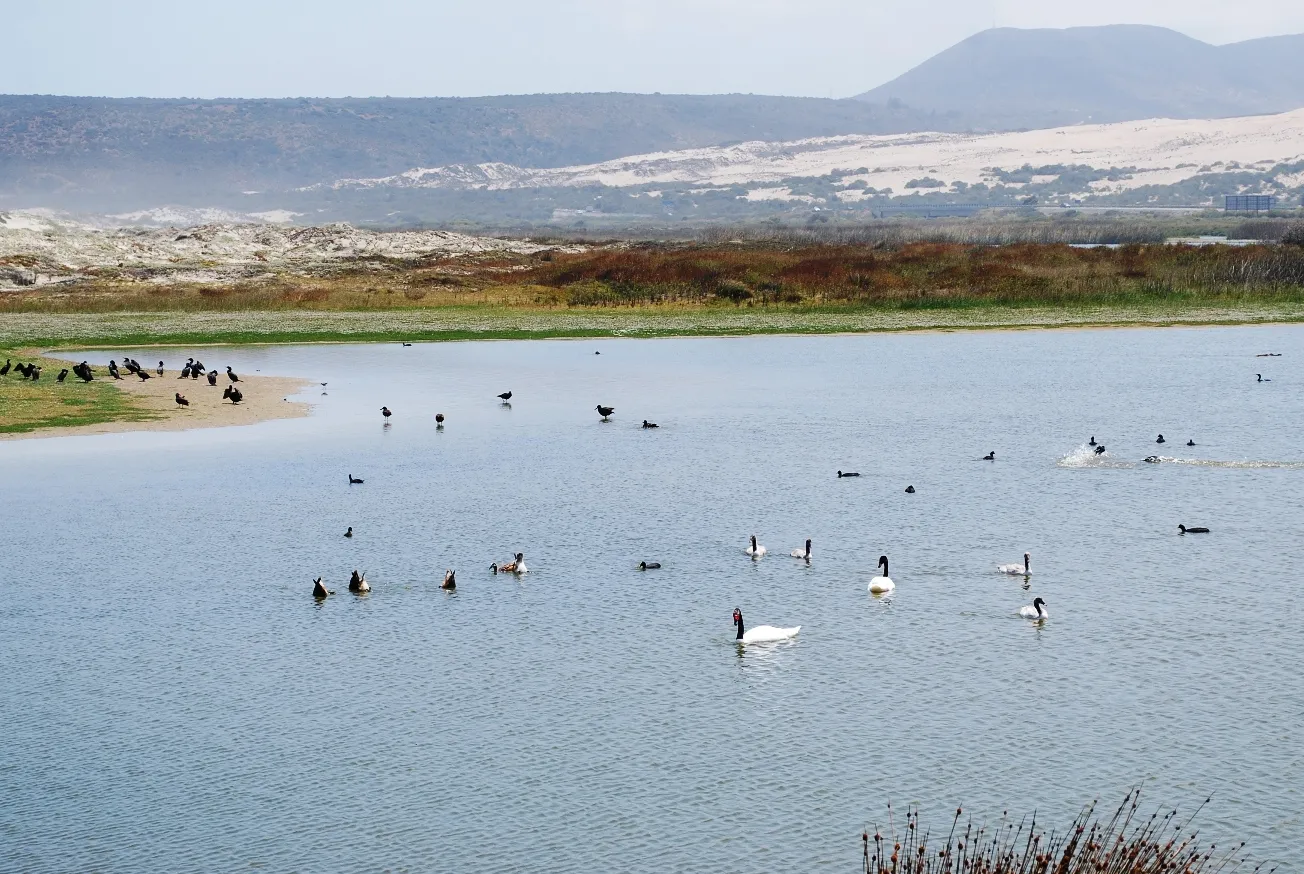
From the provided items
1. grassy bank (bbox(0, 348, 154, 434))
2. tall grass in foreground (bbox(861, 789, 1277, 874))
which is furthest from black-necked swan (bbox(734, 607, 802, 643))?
grassy bank (bbox(0, 348, 154, 434))

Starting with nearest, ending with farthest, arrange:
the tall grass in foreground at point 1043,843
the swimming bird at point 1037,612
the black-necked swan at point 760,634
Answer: the tall grass in foreground at point 1043,843, the black-necked swan at point 760,634, the swimming bird at point 1037,612

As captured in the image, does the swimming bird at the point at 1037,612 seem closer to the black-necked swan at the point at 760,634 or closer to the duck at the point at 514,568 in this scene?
the black-necked swan at the point at 760,634

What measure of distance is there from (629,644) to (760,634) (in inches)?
73.9

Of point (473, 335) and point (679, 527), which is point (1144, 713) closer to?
point (679, 527)

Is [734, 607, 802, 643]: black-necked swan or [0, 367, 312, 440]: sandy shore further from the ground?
[0, 367, 312, 440]: sandy shore

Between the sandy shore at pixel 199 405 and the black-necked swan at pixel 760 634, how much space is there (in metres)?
27.5

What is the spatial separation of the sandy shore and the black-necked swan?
90.2ft

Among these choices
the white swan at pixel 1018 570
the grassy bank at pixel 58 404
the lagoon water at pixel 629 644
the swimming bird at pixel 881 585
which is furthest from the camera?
the grassy bank at pixel 58 404

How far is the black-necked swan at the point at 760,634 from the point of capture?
21.9 m

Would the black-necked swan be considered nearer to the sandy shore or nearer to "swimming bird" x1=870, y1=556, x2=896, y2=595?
"swimming bird" x1=870, y1=556, x2=896, y2=595

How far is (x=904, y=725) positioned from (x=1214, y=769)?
3.55 metres

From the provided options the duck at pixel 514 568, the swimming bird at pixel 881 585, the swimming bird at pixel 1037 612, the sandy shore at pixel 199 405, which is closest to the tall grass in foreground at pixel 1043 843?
the swimming bird at pixel 1037 612

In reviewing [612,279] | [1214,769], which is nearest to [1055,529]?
[1214,769]

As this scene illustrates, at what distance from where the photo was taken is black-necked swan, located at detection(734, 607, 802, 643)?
861 inches
